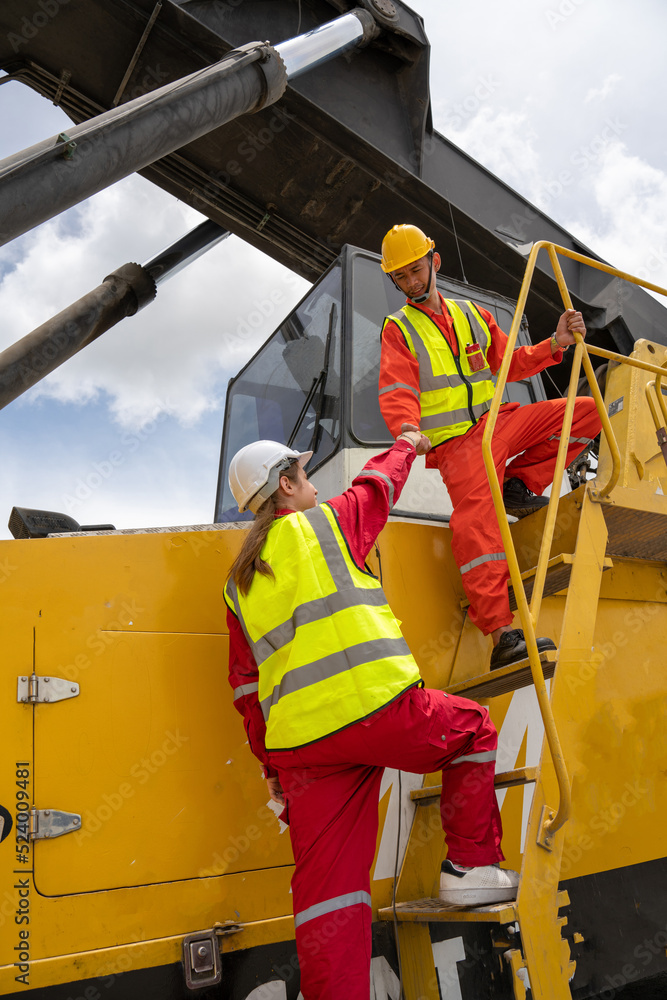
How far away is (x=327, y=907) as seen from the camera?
1.83 m

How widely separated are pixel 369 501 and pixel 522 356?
125 cm

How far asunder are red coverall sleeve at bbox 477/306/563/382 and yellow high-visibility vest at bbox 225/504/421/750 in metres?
1.30

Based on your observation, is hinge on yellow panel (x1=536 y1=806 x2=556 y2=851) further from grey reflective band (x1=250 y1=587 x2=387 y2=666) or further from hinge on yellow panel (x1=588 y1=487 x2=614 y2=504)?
hinge on yellow panel (x1=588 y1=487 x2=614 y2=504)

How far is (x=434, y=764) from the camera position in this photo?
2.02 m

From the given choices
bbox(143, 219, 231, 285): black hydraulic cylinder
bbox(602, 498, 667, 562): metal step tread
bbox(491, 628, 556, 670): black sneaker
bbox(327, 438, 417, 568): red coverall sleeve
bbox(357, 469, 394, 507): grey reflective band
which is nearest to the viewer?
bbox(327, 438, 417, 568): red coverall sleeve

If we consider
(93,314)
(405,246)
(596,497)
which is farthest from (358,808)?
(93,314)

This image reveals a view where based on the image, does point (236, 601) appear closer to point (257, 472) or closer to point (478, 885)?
point (257, 472)

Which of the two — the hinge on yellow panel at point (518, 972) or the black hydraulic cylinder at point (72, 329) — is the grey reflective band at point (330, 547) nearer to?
the hinge on yellow panel at point (518, 972)

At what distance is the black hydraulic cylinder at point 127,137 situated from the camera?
237 cm

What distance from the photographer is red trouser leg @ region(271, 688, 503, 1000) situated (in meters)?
1.80

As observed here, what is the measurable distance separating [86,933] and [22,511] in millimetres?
1187

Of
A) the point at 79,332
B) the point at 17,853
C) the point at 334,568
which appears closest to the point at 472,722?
the point at 334,568

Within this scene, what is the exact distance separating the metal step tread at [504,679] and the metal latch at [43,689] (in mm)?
1174

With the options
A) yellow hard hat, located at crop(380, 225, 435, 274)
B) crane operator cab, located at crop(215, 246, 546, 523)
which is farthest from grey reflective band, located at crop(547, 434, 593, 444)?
yellow hard hat, located at crop(380, 225, 435, 274)
